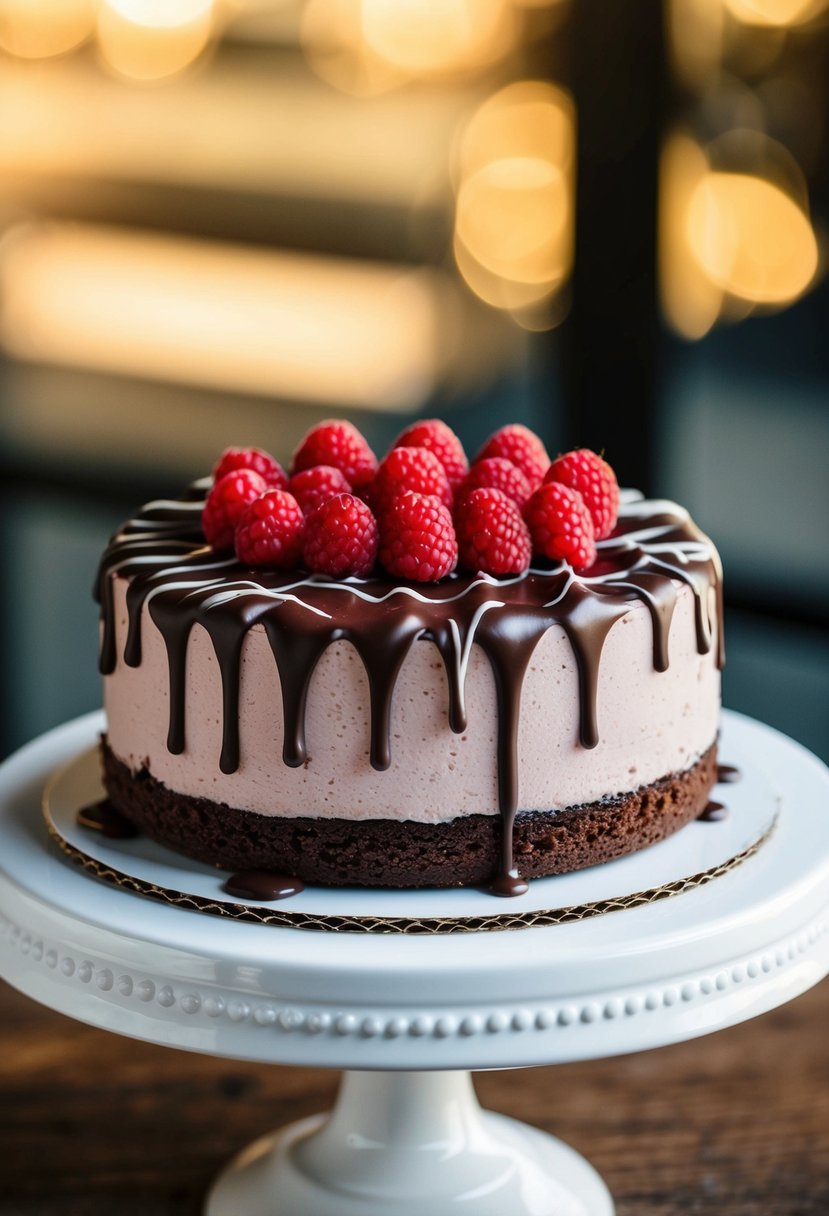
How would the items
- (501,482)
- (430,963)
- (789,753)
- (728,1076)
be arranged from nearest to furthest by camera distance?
(430,963), (501,482), (789,753), (728,1076)

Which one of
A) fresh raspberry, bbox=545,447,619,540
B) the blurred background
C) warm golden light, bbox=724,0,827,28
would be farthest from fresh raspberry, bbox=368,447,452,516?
warm golden light, bbox=724,0,827,28

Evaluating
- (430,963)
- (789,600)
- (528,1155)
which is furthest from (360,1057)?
(789,600)

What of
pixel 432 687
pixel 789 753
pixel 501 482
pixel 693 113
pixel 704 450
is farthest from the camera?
pixel 704 450

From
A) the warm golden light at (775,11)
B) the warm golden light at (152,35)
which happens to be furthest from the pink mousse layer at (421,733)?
the warm golden light at (152,35)

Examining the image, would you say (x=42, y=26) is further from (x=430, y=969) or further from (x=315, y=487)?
(x=430, y=969)

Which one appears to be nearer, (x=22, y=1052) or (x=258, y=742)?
(x=258, y=742)

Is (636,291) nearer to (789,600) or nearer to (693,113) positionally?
(693,113)
